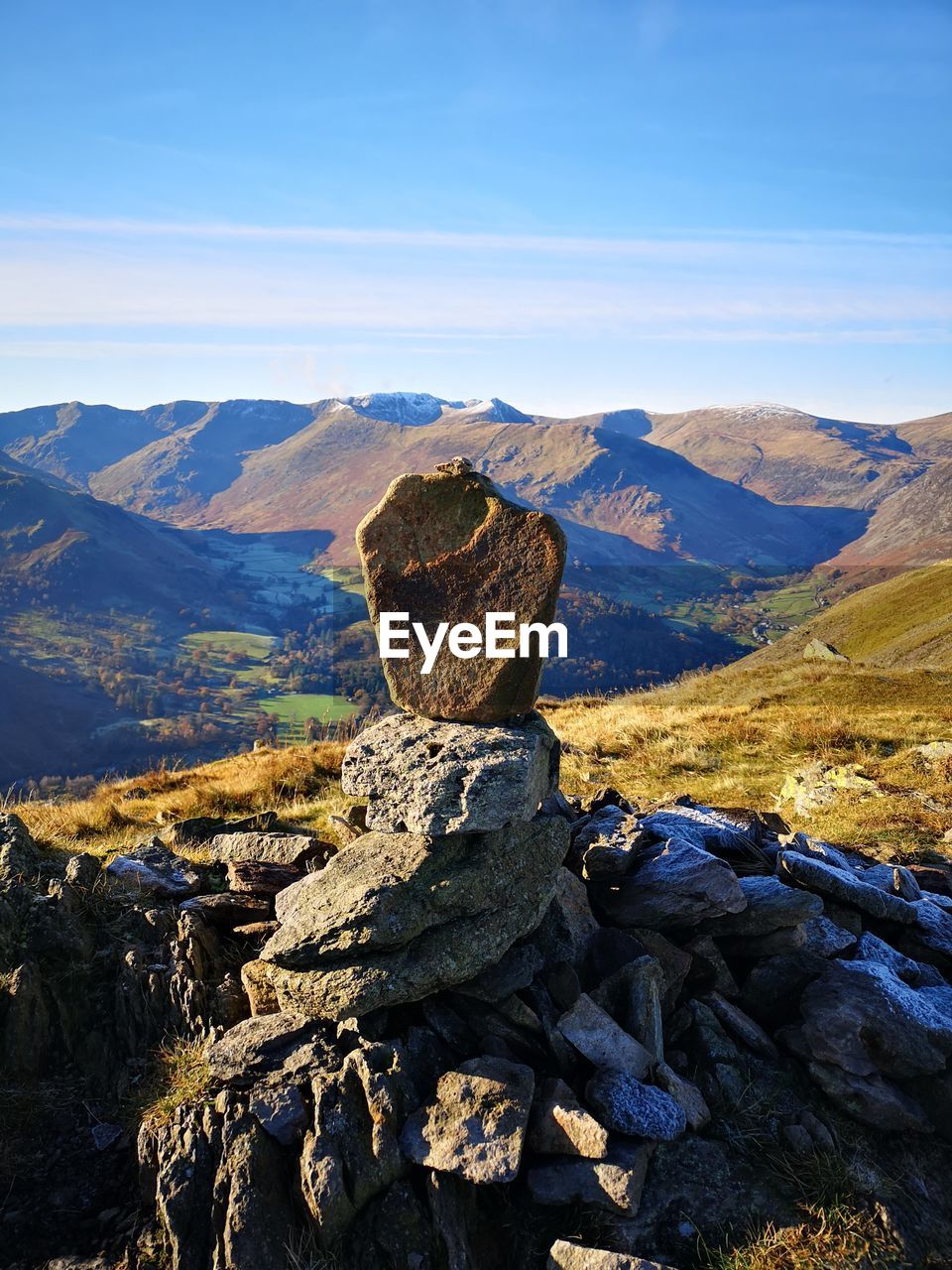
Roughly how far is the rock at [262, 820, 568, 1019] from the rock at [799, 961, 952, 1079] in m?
3.45

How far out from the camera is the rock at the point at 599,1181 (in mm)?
7126

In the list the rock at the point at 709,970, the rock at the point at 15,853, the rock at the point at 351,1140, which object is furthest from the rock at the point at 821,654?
the rock at the point at 351,1140

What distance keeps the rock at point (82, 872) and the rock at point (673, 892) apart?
7.21 metres

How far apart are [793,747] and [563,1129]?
59.8 feet

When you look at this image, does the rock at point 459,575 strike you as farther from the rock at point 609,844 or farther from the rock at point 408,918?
the rock at point 609,844

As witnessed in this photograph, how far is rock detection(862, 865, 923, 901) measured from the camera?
1190 centimetres

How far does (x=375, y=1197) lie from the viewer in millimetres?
7297

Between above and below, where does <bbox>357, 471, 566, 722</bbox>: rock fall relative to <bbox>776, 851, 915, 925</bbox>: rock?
above

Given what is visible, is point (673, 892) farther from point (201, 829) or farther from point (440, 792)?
point (201, 829)

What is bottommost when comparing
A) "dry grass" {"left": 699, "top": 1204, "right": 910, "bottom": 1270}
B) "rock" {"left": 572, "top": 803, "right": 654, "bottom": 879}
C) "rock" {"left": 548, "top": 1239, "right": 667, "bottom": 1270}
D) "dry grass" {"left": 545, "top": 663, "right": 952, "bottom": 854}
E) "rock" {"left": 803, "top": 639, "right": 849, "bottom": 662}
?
"rock" {"left": 803, "top": 639, "right": 849, "bottom": 662}

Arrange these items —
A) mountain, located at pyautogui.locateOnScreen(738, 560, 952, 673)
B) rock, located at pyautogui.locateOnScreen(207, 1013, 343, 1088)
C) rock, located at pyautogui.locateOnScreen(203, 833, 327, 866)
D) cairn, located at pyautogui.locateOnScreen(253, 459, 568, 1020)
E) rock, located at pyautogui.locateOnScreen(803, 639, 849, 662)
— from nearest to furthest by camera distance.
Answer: rock, located at pyautogui.locateOnScreen(207, 1013, 343, 1088) < cairn, located at pyautogui.locateOnScreen(253, 459, 568, 1020) < rock, located at pyautogui.locateOnScreen(203, 833, 327, 866) < rock, located at pyautogui.locateOnScreen(803, 639, 849, 662) < mountain, located at pyautogui.locateOnScreen(738, 560, 952, 673)

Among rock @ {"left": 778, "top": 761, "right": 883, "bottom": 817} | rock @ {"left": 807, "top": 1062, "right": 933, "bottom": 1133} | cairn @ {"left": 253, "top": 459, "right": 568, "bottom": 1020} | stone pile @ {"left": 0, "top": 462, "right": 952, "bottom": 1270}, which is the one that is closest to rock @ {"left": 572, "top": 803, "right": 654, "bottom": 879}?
stone pile @ {"left": 0, "top": 462, "right": 952, "bottom": 1270}

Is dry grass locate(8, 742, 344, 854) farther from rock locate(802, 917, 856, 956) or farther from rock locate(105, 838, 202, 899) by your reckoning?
rock locate(802, 917, 856, 956)

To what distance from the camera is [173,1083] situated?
8766 mm
